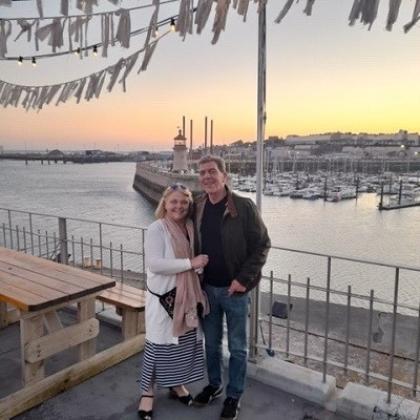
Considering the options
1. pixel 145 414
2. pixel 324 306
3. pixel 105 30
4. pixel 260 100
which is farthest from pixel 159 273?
pixel 324 306

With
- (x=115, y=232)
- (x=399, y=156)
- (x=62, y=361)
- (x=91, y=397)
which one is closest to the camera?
(x=91, y=397)

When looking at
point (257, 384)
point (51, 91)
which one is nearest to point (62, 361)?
point (257, 384)

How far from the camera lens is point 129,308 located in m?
3.32

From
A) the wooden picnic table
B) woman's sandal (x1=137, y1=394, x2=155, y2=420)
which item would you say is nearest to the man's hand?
woman's sandal (x1=137, y1=394, x2=155, y2=420)

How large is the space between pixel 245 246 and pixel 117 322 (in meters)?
2.14

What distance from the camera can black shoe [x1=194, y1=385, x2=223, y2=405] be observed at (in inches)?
105

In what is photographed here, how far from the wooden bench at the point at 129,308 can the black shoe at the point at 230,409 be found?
110 centimetres

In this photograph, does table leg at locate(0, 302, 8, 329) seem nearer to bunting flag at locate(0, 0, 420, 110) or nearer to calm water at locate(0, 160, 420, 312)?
bunting flag at locate(0, 0, 420, 110)

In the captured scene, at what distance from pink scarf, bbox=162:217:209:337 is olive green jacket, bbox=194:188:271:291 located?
24cm

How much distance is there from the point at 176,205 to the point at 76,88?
6.29 ft

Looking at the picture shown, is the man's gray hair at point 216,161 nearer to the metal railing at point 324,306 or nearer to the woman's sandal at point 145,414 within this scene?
the metal railing at point 324,306

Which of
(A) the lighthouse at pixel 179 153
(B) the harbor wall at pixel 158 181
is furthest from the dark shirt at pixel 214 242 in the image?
(A) the lighthouse at pixel 179 153

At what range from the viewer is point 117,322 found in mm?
3957

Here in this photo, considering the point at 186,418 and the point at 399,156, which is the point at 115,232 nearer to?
the point at 186,418
